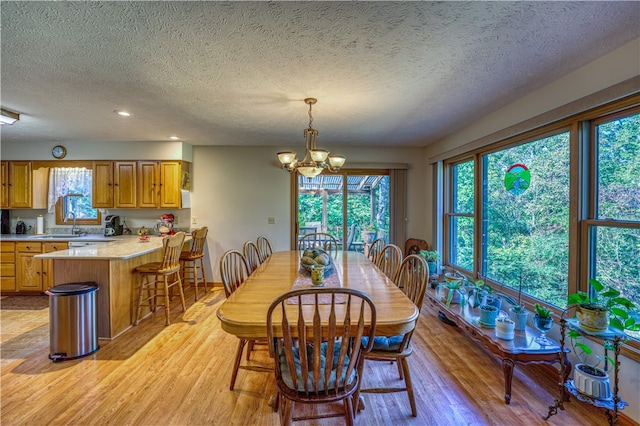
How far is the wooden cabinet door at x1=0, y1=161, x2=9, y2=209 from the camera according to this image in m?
4.53

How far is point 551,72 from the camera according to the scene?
2.15 metres

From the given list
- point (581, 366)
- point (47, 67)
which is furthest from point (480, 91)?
point (47, 67)

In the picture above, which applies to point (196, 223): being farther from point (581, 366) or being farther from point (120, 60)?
point (581, 366)

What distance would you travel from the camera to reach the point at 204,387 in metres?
2.16

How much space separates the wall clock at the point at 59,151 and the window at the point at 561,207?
19.0 feet

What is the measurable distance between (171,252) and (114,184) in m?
1.98

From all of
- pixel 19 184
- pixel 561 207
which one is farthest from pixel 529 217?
pixel 19 184

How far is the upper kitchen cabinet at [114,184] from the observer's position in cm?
449

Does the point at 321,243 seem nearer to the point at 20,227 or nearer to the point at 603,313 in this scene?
the point at 603,313

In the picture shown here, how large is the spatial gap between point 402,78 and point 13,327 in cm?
462

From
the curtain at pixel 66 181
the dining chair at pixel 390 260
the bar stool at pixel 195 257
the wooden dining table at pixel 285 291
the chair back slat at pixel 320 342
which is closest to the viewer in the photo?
the chair back slat at pixel 320 342

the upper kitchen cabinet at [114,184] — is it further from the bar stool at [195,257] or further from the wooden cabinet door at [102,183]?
the bar stool at [195,257]

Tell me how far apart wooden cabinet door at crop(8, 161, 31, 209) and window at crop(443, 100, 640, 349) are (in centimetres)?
639

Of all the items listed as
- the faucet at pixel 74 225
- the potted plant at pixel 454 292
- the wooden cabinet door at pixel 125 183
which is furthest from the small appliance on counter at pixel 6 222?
the potted plant at pixel 454 292
